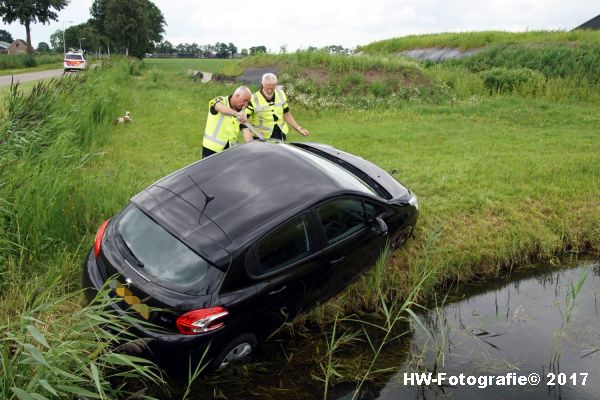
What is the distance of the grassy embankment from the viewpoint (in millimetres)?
5184

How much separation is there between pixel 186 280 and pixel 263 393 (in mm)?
1164

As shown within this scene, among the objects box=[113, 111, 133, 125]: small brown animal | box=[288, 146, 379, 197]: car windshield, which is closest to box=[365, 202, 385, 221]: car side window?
box=[288, 146, 379, 197]: car windshield

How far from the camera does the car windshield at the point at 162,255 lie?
3764mm

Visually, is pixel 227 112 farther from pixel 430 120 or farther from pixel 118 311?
pixel 430 120

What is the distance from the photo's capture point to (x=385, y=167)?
8438 mm

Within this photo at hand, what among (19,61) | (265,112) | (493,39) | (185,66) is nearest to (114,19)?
(185,66)

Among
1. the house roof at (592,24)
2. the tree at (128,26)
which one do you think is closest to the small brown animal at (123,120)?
the house roof at (592,24)

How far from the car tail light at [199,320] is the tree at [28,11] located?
59.4 m

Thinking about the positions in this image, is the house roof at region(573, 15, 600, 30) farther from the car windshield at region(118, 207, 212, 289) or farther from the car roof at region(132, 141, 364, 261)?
the car windshield at region(118, 207, 212, 289)

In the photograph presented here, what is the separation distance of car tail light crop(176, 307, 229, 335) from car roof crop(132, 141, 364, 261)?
46 cm

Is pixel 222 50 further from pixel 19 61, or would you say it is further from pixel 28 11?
pixel 19 61

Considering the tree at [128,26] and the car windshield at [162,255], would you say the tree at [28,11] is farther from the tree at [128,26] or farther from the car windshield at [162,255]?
the car windshield at [162,255]

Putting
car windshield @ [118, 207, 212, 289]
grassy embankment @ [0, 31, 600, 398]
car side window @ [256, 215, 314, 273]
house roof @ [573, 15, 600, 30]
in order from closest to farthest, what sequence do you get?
car windshield @ [118, 207, 212, 289], car side window @ [256, 215, 314, 273], grassy embankment @ [0, 31, 600, 398], house roof @ [573, 15, 600, 30]

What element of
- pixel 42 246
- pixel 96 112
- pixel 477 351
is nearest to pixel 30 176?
pixel 42 246
